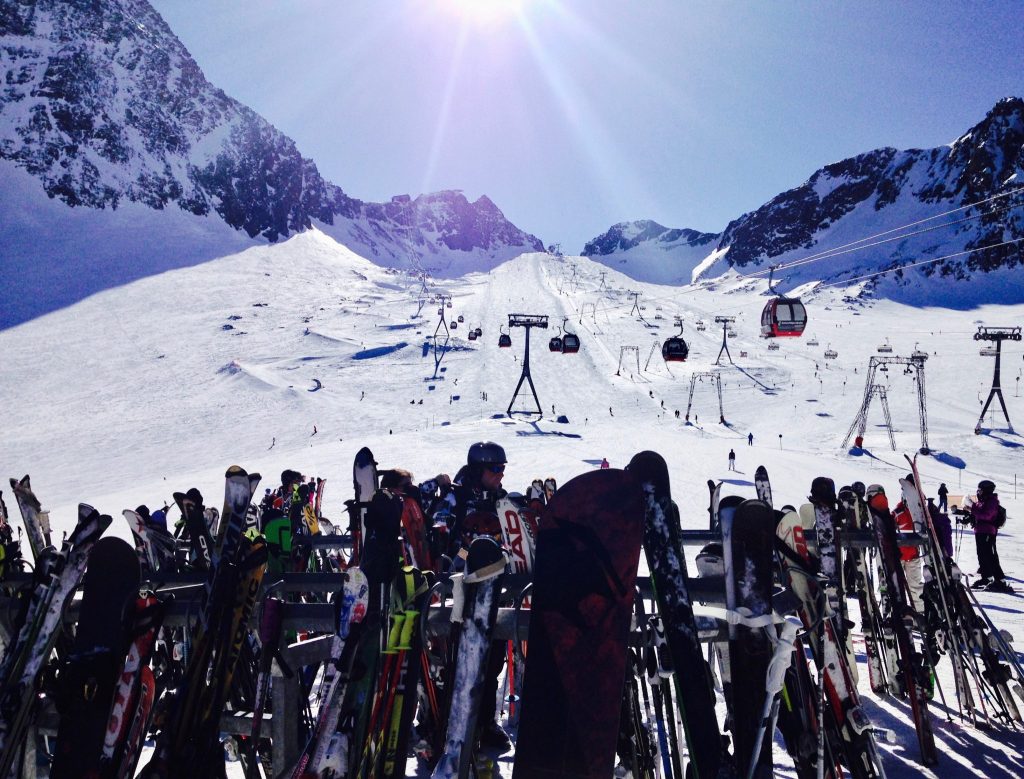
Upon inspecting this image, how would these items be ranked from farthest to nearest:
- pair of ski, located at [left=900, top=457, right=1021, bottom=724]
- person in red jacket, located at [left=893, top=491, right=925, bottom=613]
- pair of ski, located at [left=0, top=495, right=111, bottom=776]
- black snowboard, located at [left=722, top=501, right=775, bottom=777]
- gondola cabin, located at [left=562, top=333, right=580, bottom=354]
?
1. gondola cabin, located at [left=562, top=333, right=580, bottom=354]
2. person in red jacket, located at [left=893, top=491, right=925, bottom=613]
3. pair of ski, located at [left=900, top=457, right=1021, bottom=724]
4. pair of ski, located at [left=0, top=495, right=111, bottom=776]
5. black snowboard, located at [left=722, top=501, right=775, bottom=777]

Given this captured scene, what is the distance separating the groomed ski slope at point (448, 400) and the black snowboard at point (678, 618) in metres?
1.97

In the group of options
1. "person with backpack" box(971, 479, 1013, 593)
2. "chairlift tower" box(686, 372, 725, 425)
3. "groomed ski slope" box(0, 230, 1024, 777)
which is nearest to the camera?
"person with backpack" box(971, 479, 1013, 593)

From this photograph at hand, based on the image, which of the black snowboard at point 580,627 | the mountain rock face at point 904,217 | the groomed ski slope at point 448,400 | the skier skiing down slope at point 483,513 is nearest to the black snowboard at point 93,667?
the skier skiing down slope at point 483,513

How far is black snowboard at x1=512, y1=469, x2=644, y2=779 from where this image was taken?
2.37 metres

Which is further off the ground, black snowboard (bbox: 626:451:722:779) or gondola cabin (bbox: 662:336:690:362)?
gondola cabin (bbox: 662:336:690:362)

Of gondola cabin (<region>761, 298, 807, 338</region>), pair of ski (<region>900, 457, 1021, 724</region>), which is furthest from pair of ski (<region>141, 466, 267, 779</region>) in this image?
gondola cabin (<region>761, 298, 807, 338</region>)

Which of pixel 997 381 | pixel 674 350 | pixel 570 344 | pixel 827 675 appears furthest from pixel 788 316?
pixel 997 381

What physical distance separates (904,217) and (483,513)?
164367 millimetres

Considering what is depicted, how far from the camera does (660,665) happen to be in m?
2.59

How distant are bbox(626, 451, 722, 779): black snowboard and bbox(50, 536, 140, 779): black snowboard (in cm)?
240

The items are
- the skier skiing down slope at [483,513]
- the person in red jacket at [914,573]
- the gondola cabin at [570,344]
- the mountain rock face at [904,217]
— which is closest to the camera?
the skier skiing down slope at [483,513]

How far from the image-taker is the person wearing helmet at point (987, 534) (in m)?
8.26

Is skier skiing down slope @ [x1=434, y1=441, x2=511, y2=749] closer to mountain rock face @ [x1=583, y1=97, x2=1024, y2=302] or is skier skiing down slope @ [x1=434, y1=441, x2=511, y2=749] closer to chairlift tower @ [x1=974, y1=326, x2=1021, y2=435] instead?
chairlift tower @ [x1=974, y1=326, x2=1021, y2=435]

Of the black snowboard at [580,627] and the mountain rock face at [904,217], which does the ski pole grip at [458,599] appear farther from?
the mountain rock face at [904,217]
